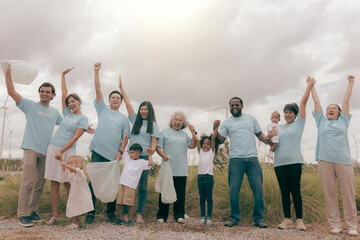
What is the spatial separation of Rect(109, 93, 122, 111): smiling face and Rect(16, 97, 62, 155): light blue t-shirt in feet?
3.75

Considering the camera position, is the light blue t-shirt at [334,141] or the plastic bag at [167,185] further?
the plastic bag at [167,185]

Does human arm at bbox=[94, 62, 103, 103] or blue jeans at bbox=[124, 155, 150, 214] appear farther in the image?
human arm at bbox=[94, 62, 103, 103]

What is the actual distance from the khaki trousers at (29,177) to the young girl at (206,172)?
2.86 m

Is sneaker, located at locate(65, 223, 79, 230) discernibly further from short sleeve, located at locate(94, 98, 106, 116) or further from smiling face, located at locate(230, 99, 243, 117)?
smiling face, located at locate(230, 99, 243, 117)

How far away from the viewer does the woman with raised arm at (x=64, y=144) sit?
518cm

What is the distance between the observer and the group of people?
5.16m

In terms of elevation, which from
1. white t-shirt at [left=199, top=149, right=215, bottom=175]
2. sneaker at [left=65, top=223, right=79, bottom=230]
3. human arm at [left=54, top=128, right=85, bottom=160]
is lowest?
sneaker at [left=65, top=223, right=79, bottom=230]

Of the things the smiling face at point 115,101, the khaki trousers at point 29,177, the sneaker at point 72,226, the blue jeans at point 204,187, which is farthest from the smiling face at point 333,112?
the khaki trousers at point 29,177

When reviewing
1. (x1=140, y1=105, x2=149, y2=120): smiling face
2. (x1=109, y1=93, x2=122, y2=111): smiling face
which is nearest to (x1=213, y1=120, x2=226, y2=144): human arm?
(x1=140, y1=105, x2=149, y2=120): smiling face

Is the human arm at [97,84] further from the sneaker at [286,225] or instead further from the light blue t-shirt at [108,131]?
the sneaker at [286,225]

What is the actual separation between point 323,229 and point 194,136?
2.96m

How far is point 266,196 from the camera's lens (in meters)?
6.45

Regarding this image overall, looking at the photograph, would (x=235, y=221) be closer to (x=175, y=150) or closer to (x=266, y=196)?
(x=266, y=196)

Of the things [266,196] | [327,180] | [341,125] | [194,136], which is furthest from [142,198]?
[341,125]
